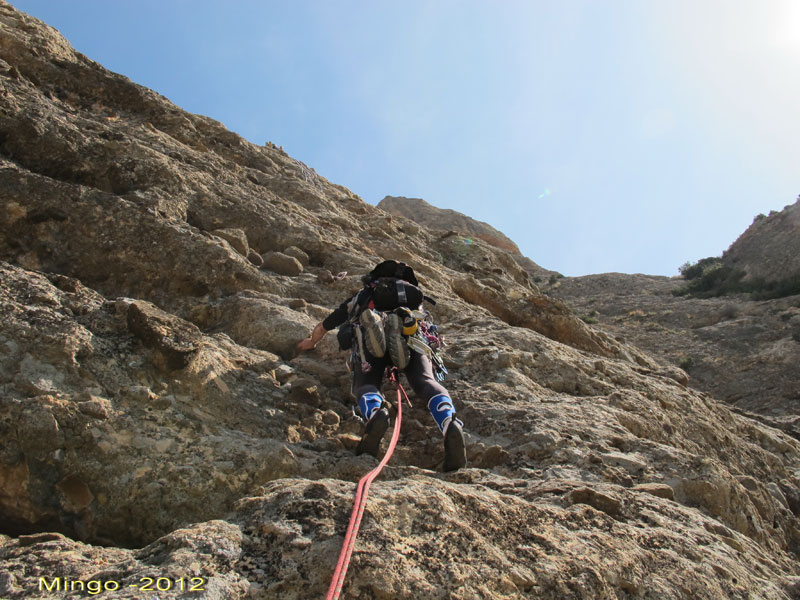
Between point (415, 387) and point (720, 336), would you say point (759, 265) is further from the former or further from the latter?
point (415, 387)

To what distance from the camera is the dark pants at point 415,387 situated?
166 inches

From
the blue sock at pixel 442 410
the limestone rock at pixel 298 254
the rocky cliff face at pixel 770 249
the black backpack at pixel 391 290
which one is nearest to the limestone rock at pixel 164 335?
the black backpack at pixel 391 290

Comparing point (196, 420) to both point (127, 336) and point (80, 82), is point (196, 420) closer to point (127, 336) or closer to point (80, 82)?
point (127, 336)

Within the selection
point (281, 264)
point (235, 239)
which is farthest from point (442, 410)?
point (235, 239)

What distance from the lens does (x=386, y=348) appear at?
468cm

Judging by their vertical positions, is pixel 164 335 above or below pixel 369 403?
above

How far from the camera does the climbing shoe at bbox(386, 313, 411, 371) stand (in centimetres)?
466

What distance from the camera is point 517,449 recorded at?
466cm

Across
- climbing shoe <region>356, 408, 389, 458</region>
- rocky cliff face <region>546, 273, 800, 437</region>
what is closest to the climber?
climbing shoe <region>356, 408, 389, 458</region>

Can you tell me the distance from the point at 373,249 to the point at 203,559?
8167 mm

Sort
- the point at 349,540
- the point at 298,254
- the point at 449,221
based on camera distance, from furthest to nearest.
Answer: the point at 449,221 → the point at 298,254 → the point at 349,540

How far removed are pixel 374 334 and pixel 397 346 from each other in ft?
0.67

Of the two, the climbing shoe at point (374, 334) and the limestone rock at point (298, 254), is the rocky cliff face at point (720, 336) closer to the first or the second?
the limestone rock at point (298, 254)

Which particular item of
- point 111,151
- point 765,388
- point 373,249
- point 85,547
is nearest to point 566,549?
point 85,547
